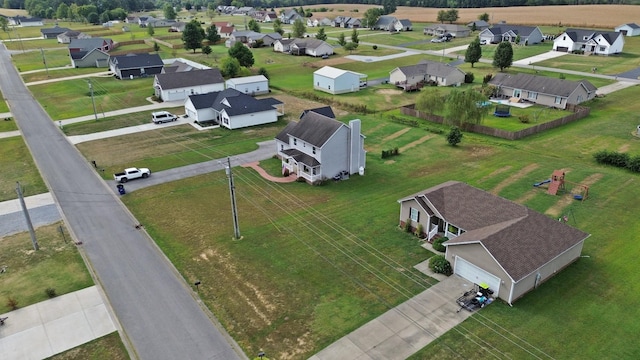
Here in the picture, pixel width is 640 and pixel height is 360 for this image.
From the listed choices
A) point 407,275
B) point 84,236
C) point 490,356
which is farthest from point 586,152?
point 84,236

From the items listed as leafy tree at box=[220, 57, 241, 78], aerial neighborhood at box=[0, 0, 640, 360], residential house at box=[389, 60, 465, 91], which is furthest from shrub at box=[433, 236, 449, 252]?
leafy tree at box=[220, 57, 241, 78]

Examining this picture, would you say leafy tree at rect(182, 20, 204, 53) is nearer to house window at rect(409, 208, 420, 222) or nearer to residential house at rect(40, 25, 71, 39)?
residential house at rect(40, 25, 71, 39)

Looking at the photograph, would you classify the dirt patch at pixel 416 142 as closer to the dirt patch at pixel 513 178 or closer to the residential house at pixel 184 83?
the dirt patch at pixel 513 178

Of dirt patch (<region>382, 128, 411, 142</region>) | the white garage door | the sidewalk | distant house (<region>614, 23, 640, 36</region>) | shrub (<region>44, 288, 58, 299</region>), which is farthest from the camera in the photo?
distant house (<region>614, 23, 640, 36</region>)

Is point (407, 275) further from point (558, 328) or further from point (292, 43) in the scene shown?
point (292, 43)

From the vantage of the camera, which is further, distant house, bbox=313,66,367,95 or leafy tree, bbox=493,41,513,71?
leafy tree, bbox=493,41,513,71

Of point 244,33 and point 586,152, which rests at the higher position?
point 244,33
